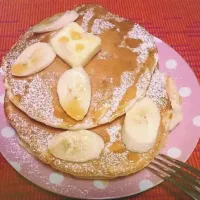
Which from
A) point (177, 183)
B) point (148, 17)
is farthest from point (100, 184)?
point (148, 17)

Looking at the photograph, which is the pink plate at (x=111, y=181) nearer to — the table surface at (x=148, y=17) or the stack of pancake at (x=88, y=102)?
the stack of pancake at (x=88, y=102)

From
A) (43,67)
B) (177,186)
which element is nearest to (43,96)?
(43,67)

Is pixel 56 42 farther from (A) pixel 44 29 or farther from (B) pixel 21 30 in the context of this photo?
(B) pixel 21 30

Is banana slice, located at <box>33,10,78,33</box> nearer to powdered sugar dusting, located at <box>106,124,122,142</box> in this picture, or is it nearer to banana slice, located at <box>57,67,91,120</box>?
banana slice, located at <box>57,67,91,120</box>

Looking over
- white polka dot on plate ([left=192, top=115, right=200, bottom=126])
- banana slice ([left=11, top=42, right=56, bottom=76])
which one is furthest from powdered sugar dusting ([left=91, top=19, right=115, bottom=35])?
white polka dot on plate ([left=192, top=115, right=200, bottom=126])

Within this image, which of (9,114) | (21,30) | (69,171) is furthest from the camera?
(21,30)

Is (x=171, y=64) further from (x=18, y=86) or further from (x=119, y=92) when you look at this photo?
(x=18, y=86)
